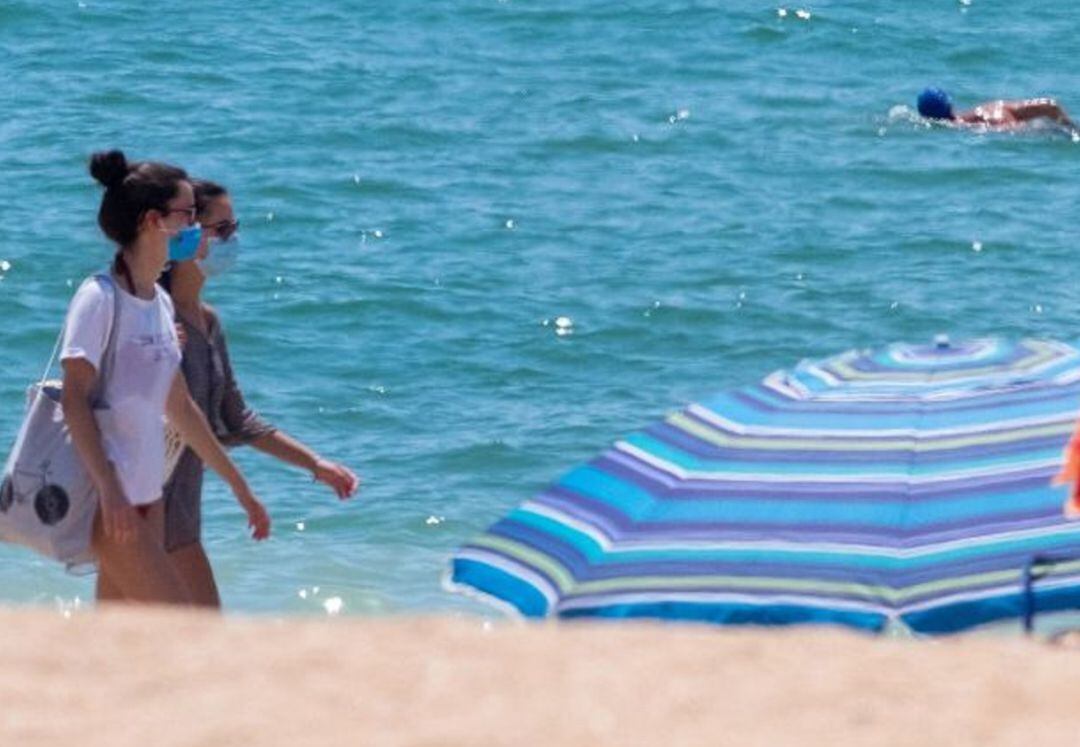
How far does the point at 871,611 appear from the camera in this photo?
5.58m

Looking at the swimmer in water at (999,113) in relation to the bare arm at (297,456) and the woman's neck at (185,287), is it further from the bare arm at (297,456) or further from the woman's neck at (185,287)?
the woman's neck at (185,287)

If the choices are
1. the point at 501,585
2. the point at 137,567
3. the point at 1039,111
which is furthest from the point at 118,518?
the point at 1039,111

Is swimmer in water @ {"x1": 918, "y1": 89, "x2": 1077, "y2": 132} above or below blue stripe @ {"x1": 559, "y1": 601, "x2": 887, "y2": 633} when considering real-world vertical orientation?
below

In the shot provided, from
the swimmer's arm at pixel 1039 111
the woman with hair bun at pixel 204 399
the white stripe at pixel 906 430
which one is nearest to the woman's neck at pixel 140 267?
the woman with hair bun at pixel 204 399

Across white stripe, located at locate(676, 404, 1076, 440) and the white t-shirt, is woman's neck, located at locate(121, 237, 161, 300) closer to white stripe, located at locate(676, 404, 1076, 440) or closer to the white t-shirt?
the white t-shirt

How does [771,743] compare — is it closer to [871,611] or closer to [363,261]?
[871,611]

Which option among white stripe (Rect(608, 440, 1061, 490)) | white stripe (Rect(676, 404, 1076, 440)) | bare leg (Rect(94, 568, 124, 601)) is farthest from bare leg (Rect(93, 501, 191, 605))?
white stripe (Rect(676, 404, 1076, 440))

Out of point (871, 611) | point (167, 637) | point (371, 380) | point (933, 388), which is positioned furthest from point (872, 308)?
point (167, 637)

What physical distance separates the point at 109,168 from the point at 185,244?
29 centimetres

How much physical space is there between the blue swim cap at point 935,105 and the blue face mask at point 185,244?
1056cm

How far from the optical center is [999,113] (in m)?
16.1

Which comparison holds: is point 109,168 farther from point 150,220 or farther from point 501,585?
point 501,585

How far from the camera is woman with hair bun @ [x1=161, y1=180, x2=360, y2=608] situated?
226 inches

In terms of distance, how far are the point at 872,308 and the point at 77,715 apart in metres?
8.78
